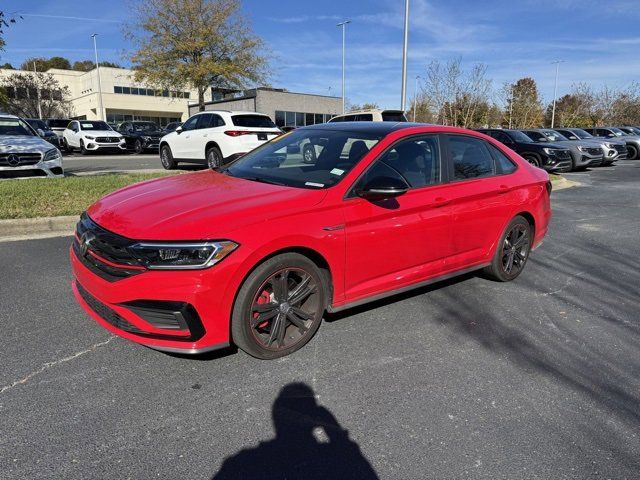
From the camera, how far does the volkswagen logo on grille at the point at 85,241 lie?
10.6ft

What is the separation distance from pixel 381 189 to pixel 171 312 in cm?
165

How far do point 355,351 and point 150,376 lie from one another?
4.59 feet

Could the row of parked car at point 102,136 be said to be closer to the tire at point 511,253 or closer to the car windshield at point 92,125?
the car windshield at point 92,125

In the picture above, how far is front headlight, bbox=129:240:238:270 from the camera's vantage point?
→ 114 inches

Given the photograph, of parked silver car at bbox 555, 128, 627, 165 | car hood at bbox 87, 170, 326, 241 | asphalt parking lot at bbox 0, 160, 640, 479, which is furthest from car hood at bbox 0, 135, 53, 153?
parked silver car at bbox 555, 128, 627, 165

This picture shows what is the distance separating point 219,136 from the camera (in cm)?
1212

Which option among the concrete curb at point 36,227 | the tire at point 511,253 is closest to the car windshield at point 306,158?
the tire at point 511,253

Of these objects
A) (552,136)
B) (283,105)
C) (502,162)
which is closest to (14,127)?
(502,162)

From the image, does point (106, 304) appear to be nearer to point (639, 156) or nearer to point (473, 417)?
point (473, 417)

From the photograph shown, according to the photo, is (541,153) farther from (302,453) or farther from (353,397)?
(302,453)

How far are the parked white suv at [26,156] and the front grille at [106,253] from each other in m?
7.45

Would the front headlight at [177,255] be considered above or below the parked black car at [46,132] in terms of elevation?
below

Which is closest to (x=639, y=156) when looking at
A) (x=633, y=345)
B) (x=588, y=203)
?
(x=588, y=203)

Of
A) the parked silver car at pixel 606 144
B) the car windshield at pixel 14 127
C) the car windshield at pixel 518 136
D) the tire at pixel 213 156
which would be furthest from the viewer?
the parked silver car at pixel 606 144
